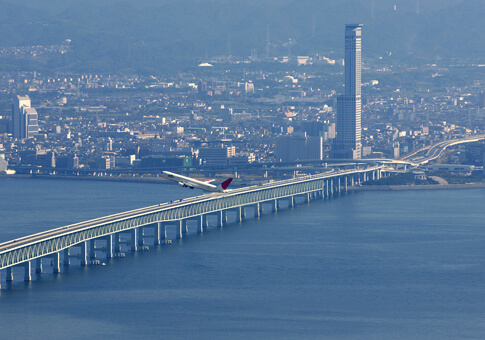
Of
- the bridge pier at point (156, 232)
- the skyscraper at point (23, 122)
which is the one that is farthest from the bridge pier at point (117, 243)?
the skyscraper at point (23, 122)

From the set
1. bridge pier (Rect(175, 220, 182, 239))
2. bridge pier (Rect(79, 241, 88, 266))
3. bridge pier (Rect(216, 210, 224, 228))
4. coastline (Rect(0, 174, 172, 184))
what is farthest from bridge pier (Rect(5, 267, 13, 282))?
coastline (Rect(0, 174, 172, 184))

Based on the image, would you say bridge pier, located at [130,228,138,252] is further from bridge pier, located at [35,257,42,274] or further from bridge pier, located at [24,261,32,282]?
bridge pier, located at [24,261,32,282]

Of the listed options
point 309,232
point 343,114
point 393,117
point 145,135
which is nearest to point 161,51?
point 393,117

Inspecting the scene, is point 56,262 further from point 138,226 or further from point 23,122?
point 23,122

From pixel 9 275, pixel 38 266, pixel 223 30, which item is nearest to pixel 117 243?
pixel 38 266

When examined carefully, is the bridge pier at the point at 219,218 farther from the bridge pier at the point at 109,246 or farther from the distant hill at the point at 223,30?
the distant hill at the point at 223,30
